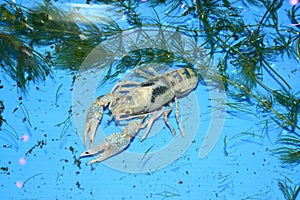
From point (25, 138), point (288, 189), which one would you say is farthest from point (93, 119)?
point (288, 189)

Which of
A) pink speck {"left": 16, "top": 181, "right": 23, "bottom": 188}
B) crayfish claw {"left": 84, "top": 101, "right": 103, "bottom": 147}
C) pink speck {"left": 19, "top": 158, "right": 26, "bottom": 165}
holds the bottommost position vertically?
pink speck {"left": 16, "top": 181, "right": 23, "bottom": 188}

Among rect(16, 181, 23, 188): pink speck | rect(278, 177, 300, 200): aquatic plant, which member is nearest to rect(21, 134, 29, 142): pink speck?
rect(16, 181, 23, 188): pink speck

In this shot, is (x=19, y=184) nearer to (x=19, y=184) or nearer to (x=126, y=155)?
(x=19, y=184)

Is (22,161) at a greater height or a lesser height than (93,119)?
lesser

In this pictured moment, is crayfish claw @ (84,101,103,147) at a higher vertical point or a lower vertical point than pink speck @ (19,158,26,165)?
higher

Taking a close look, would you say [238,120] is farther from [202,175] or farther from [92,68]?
[92,68]

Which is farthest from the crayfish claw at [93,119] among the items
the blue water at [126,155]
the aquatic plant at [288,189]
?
the aquatic plant at [288,189]

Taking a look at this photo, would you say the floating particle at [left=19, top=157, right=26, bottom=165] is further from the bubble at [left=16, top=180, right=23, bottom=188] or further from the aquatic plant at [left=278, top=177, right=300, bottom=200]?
the aquatic plant at [left=278, top=177, right=300, bottom=200]

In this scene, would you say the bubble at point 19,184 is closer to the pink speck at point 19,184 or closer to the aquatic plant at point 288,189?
the pink speck at point 19,184
